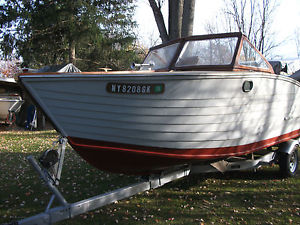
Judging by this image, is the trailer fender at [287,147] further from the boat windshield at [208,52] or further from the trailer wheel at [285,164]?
the boat windshield at [208,52]

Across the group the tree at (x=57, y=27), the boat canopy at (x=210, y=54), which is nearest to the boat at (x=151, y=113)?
the boat canopy at (x=210, y=54)

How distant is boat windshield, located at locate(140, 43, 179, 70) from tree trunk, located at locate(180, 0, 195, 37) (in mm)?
3836

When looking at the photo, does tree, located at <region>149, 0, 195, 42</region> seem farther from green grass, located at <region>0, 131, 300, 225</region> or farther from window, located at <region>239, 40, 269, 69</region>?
green grass, located at <region>0, 131, 300, 225</region>

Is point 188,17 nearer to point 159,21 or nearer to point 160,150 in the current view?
point 159,21

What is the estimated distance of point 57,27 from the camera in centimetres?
1404

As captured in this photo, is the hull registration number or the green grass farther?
the green grass

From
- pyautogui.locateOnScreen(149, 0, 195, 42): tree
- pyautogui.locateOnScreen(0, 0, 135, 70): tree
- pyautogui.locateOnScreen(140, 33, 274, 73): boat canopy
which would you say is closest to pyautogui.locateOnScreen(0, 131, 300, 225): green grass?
pyautogui.locateOnScreen(140, 33, 274, 73): boat canopy

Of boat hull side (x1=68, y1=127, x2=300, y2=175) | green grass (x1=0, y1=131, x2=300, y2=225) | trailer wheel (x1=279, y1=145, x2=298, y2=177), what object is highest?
boat hull side (x1=68, y1=127, x2=300, y2=175)

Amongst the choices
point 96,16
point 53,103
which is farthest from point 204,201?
point 96,16

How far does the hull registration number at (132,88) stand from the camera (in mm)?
3217

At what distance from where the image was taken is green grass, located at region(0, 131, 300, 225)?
3623 millimetres

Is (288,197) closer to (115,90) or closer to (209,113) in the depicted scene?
(209,113)

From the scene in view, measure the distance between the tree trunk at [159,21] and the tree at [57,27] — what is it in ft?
13.8

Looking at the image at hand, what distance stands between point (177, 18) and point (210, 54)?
17.1 ft
